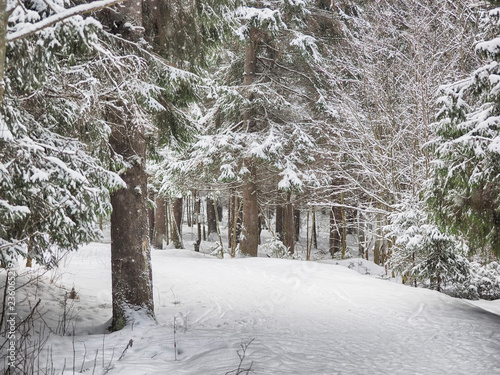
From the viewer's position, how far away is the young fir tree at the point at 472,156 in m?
4.82

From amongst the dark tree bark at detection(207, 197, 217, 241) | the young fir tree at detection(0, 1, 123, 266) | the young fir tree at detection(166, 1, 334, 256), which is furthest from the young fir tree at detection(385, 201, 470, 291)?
the dark tree bark at detection(207, 197, 217, 241)

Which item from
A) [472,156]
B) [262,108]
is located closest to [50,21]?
[472,156]

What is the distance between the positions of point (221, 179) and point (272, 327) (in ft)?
21.2

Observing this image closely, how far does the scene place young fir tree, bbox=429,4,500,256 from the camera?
482cm

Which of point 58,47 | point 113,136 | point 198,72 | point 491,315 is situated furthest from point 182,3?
point 491,315

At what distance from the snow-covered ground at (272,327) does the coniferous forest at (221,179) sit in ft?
0.12

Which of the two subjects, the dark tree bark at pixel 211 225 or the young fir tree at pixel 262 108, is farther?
the dark tree bark at pixel 211 225

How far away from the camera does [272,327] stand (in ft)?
19.5

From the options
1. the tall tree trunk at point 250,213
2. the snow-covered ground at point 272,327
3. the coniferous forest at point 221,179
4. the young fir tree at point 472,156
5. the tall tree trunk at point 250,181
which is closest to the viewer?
the coniferous forest at point 221,179

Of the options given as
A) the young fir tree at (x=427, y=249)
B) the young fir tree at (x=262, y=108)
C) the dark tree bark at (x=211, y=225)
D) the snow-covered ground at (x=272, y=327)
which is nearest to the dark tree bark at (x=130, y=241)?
the snow-covered ground at (x=272, y=327)

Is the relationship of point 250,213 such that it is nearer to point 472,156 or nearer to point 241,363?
point 472,156

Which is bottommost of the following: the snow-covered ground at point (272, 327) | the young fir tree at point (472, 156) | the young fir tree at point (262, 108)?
the snow-covered ground at point (272, 327)

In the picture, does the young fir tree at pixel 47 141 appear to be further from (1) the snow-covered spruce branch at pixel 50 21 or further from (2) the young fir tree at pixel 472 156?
(2) the young fir tree at pixel 472 156

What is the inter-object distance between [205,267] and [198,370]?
7.05 metres
